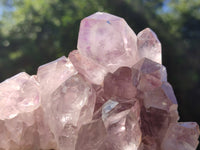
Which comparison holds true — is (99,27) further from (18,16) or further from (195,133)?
(18,16)

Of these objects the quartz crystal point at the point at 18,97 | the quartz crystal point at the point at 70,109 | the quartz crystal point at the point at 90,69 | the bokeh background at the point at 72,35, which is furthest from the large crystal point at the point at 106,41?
the bokeh background at the point at 72,35

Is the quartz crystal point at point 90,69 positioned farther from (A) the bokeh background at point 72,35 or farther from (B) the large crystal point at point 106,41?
(A) the bokeh background at point 72,35

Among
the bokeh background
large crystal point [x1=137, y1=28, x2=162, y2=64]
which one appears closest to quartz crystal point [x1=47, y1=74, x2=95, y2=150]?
large crystal point [x1=137, y1=28, x2=162, y2=64]

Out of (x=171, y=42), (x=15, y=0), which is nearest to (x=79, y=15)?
(x=171, y=42)

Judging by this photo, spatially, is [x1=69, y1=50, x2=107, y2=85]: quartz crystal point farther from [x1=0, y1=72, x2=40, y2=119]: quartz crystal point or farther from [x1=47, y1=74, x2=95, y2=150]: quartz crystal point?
[x1=0, y1=72, x2=40, y2=119]: quartz crystal point

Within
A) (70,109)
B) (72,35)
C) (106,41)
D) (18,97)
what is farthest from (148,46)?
(72,35)
